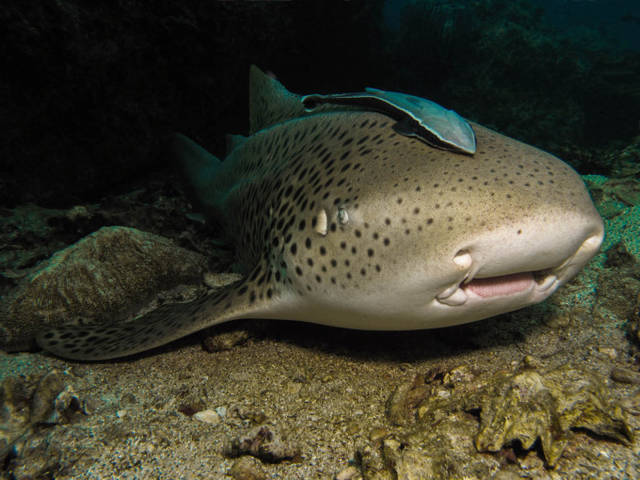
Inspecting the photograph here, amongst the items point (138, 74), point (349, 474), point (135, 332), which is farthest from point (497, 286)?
point (138, 74)

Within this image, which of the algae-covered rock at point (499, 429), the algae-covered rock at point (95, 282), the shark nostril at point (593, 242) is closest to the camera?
the algae-covered rock at point (499, 429)

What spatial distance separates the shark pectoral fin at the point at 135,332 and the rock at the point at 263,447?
878 mm

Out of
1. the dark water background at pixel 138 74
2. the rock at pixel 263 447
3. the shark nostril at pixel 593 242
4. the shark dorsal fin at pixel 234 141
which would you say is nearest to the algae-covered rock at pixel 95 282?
the shark dorsal fin at pixel 234 141

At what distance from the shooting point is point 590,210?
5.72 feet

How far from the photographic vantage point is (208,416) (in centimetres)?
203

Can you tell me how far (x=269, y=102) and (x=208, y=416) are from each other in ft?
12.1

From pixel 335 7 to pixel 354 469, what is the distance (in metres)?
10.5

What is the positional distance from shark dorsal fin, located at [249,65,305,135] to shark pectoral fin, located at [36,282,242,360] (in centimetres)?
231

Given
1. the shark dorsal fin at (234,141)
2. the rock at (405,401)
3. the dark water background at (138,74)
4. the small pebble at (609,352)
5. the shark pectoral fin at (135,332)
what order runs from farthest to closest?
the shark dorsal fin at (234,141), the dark water background at (138,74), the shark pectoral fin at (135,332), the small pebble at (609,352), the rock at (405,401)

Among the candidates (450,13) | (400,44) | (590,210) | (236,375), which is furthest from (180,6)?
(450,13)

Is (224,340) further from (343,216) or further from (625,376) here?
(625,376)

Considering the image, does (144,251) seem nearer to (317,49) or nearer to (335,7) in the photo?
(317,49)

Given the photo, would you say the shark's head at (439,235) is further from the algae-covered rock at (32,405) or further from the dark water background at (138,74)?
the dark water background at (138,74)

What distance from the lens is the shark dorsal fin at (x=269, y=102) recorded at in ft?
13.5
